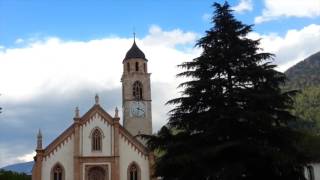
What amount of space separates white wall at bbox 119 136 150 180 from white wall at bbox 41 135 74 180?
4.98m

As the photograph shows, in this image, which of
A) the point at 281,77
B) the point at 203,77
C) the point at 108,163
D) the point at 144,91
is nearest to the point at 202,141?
the point at 203,77

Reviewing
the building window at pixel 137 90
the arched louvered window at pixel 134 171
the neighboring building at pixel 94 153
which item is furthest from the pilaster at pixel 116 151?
the building window at pixel 137 90

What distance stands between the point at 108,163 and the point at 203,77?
28548 mm

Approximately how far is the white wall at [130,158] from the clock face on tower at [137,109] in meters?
7.77

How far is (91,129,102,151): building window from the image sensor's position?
5247 cm

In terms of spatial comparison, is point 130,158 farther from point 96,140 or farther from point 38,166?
point 38,166

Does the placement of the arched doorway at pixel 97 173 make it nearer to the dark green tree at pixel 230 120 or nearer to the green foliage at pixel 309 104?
the dark green tree at pixel 230 120

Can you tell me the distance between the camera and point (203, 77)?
25766 mm

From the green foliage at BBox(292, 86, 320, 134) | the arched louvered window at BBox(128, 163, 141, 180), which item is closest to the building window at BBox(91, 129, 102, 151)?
the arched louvered window at BBox(128, 163, 141, 180)

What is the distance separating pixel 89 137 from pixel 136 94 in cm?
1069

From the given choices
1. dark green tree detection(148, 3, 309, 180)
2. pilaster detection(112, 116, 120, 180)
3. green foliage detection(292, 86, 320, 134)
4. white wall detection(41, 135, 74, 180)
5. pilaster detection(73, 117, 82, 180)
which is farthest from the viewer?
green foliage detection(292, 86, 320, 134)

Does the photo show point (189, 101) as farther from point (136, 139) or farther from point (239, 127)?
point (136, 139)

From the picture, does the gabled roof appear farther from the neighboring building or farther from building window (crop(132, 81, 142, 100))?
building window (crop(132, 81, 142, 100))

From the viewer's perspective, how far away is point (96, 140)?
52656 mm
